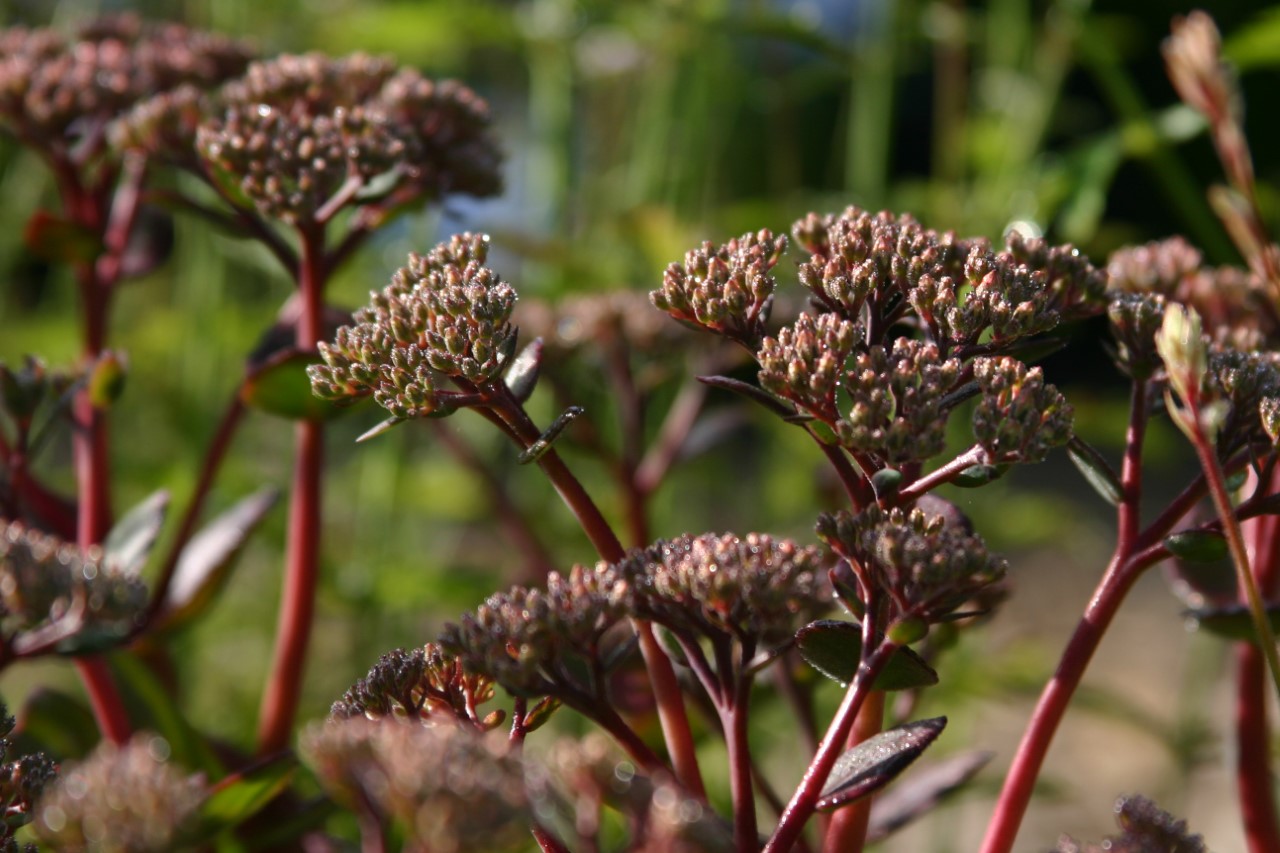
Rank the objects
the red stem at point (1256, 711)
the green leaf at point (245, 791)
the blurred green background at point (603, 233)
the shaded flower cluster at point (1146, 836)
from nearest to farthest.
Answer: the shaded flower cluster at point (1146, 836), the green leaf at point (245, 791), the red stem at point (1256, 711), the blurred green background at point (603, 233)

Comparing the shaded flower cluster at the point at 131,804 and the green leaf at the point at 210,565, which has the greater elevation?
the shaded flower cluster at the point at 131,804

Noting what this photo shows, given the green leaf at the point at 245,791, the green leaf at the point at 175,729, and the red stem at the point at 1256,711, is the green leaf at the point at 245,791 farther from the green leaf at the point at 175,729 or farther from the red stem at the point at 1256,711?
the red stem at the point at 1256,711

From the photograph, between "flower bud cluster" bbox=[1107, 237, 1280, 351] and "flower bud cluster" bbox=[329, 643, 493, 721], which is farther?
"flower bud cluster" bbox=[1107, 237, 1280, 351]

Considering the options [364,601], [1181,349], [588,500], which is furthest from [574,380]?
[1181,349]

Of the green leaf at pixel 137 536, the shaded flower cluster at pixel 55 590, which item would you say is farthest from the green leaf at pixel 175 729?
the shaded flower cluster at pixel 55 590

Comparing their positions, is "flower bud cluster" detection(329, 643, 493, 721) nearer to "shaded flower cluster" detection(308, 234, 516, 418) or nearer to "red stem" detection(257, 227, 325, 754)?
"shaded flower cluster" detection(308, 234, 516, 418)

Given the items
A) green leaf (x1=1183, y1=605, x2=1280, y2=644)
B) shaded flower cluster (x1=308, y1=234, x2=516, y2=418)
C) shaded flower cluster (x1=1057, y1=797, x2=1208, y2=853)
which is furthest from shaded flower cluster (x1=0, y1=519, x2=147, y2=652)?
green leaf (x1=1183, y1=605, x2=1280, y2=644)

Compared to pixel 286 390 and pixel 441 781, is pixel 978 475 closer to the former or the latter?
pixel 441 781
